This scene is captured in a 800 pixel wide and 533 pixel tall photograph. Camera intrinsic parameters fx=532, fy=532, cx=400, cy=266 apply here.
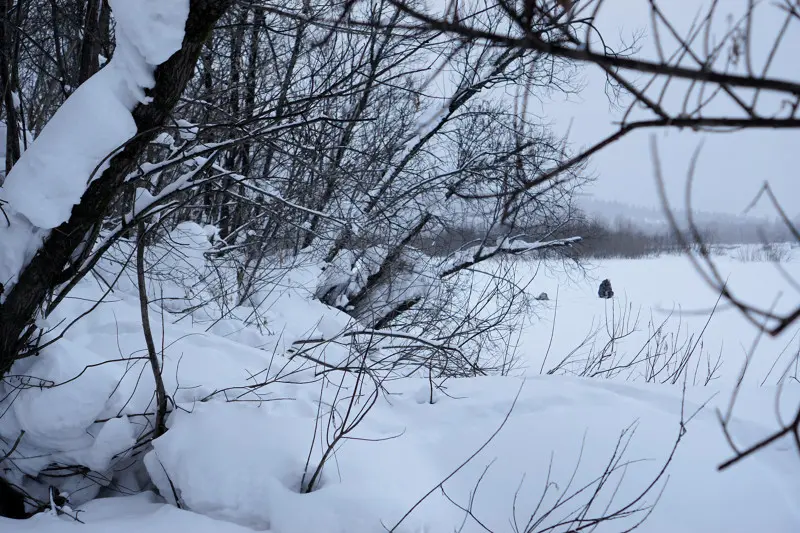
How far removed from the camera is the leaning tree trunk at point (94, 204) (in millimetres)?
2443

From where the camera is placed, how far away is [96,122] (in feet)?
7.75

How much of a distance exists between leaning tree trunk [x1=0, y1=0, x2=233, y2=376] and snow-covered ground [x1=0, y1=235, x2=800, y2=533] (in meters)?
0.27

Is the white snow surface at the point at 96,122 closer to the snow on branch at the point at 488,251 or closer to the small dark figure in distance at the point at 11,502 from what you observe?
the small dark figure in distance at the point at 11,502

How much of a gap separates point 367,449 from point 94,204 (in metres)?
1.81

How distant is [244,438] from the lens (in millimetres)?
2580

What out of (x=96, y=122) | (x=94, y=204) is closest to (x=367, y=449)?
(x=94, y=204)

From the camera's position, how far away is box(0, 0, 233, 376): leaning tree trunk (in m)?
2.44

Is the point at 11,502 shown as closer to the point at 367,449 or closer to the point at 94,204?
the point at 94,204


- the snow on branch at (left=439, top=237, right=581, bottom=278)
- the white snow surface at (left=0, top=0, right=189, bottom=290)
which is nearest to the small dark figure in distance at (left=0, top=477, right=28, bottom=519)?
the white snow surface at (left=0, top=0, right=189, bottom=290)

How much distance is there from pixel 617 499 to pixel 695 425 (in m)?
0.87

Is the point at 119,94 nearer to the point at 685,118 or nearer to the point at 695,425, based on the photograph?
the point at 685,118

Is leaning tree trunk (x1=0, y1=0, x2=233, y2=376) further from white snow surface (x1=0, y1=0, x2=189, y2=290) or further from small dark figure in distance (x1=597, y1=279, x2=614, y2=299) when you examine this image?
small dark figure in distance (x1=597, y1=279, x2=614, y2=299)

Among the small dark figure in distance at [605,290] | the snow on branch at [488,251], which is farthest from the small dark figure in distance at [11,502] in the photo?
the small dark figure in distance at [605,290]

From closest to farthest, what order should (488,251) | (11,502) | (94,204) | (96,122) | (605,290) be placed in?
(96,122), (94,204), (11,502), (488,251), (605,290)
